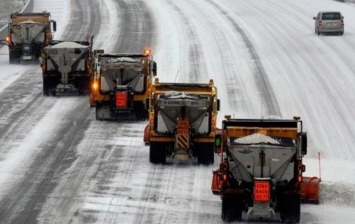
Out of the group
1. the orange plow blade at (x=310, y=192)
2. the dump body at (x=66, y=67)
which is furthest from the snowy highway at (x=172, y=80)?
the dump body at (x=66, y=67)

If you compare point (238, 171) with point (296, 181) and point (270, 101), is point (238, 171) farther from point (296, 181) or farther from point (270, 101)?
point (270, 101)

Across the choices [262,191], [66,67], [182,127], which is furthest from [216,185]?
[66,67]

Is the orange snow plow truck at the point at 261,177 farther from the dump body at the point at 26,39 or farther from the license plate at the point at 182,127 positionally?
the dump body at the point at 26,39

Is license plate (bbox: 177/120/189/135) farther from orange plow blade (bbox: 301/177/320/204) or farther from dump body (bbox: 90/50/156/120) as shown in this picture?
dump body (bbox: 90/50/156/120)

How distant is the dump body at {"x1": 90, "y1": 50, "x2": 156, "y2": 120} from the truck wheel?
42.9 feet

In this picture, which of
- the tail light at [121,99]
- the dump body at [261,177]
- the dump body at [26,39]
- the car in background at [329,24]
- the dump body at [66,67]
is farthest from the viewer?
the car in background at [329,24]

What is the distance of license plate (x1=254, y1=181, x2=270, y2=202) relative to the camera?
2066cm

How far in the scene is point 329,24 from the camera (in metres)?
54.6

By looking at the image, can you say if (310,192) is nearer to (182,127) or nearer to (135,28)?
(182,127)

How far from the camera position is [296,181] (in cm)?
2128

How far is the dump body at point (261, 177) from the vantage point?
68.3ft

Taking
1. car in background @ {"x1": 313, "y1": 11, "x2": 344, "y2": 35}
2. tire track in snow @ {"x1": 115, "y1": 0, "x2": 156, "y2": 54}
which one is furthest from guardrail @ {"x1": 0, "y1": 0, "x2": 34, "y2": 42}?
car in background @ {"x1": 313, "y1": 11, "x2": 344, "y2": 35}

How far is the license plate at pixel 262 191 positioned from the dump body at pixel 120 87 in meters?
13.5

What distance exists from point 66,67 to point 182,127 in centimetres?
1271
